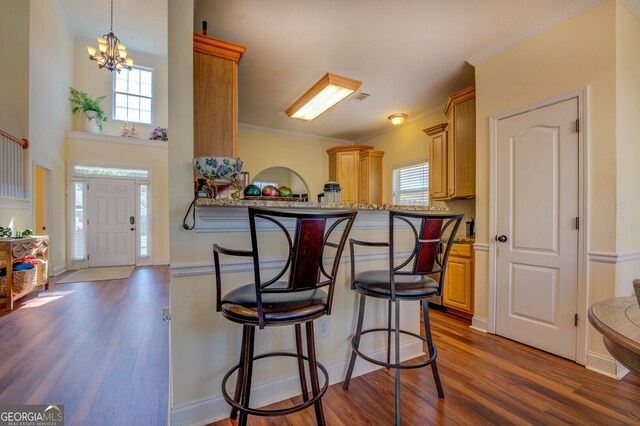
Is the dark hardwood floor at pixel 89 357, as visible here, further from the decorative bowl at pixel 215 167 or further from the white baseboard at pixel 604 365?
the white baseboard at pixel 604 365

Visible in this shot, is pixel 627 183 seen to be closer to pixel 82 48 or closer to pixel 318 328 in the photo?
pixel 318 328

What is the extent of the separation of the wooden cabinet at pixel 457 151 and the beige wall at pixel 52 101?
6.12 m

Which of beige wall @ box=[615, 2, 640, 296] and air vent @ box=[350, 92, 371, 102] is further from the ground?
air vent @ box=[350, 92, 371, 102]

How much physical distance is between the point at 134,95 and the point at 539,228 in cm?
809

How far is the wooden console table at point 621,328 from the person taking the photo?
0.64 metres

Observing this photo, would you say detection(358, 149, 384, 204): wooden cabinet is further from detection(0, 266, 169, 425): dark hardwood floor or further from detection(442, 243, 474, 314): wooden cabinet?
detection(0, 266, 169, 425): dark hardwood floor

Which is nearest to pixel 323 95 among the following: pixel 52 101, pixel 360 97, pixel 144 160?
pixel 360 97

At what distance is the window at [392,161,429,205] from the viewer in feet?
15.1

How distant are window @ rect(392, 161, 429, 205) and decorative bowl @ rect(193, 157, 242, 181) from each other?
3828 mm

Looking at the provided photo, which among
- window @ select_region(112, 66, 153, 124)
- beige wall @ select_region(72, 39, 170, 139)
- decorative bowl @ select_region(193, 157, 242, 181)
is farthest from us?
window @ select_region(112, 66, 153, 124)

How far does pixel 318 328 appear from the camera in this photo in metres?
1.82

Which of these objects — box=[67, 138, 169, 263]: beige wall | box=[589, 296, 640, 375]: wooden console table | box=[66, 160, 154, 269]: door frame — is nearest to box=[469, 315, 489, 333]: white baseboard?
box=[589, 296, 640, 375]: wooden console table

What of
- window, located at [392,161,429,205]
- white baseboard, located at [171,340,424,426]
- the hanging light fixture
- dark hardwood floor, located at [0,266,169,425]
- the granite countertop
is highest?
the hanging light fixture

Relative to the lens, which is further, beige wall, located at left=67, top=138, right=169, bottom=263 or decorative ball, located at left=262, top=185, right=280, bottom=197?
beige wall, located at left=67, top=138, right=169, bottom=263
